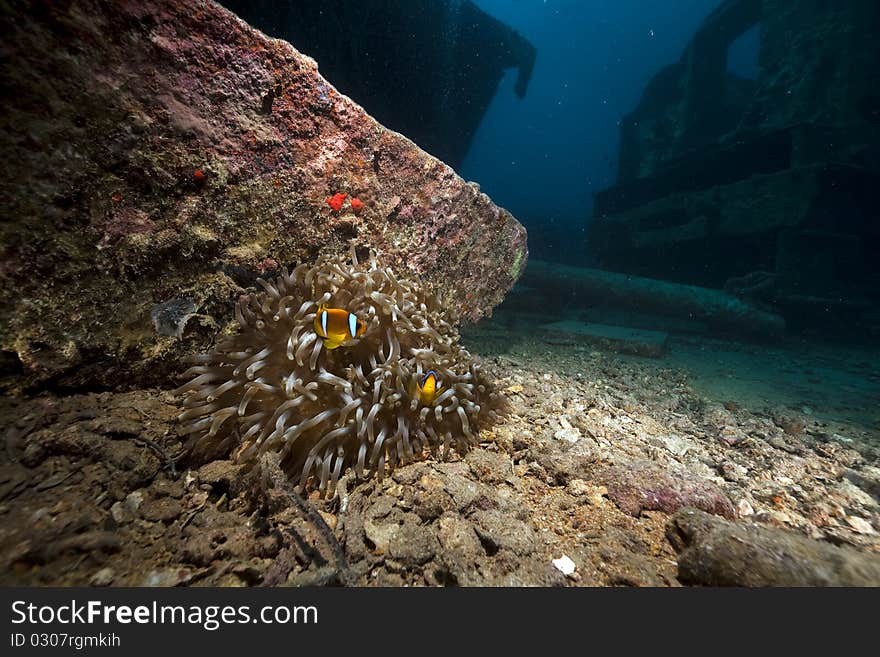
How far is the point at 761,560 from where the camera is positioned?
4.91 ft

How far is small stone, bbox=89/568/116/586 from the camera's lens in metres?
1.43

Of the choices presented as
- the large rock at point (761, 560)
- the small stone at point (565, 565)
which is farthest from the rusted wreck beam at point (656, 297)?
the small stone at point (565, 565)

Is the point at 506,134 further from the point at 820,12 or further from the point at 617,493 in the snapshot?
the point at 617,493

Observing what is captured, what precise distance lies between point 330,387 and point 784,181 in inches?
553

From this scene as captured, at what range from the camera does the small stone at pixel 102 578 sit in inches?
56.3

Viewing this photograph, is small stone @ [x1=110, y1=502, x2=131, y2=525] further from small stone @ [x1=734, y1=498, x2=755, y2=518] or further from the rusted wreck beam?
the rusted wreck beam

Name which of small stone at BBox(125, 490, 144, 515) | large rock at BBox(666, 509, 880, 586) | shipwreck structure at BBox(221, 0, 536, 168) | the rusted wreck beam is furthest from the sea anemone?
the rusted wreck beam

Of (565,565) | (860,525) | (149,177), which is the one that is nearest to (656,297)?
(860,525)

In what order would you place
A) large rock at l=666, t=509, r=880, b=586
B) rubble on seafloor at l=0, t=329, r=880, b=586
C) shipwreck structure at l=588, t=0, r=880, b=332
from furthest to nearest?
shipwreck structure at l=588, t=0, r=880, b=332
rubble on seafloor at l=0, t=329, r=880, b=586
large rock at l=666, t=509, r=880, b=586

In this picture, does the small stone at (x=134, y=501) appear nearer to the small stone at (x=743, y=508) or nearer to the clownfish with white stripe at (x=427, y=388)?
the clownfish with white stripe at (x=427, y=388)

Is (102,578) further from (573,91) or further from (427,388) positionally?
(573,91)

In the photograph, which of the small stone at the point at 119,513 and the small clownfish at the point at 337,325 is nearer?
the small stone at the point at 119,513

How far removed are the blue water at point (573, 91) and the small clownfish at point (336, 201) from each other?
77.3 m

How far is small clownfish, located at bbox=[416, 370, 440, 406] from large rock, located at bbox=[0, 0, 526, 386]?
4.80 feet
